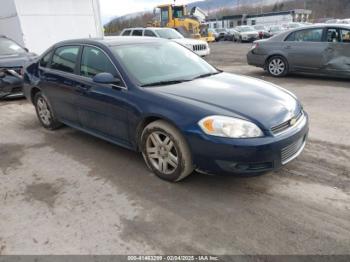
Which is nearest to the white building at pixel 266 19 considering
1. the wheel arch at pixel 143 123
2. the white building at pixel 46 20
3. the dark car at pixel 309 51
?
the white building at pixel 46 20

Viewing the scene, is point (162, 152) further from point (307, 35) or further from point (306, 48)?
point (307, 35)

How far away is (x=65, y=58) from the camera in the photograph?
5.01 m

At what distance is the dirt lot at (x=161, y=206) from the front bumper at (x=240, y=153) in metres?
0.35

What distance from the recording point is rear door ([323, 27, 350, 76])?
8570mm

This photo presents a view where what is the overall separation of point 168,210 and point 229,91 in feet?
4.89

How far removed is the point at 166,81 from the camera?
399cm

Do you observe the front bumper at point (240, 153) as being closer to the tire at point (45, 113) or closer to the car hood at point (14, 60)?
the tire at point (45, 113)

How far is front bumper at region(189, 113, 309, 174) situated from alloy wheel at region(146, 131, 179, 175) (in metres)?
0.31

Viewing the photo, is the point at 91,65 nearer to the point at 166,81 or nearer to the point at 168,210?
the point at 166,81

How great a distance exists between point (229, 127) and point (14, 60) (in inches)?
274

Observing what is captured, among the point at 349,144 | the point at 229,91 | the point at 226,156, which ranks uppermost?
the point at 229,91

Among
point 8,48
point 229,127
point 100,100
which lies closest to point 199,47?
point 8,48

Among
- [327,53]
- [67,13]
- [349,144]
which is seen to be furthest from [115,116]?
[67,13]

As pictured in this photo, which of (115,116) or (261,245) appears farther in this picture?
(115,116)
